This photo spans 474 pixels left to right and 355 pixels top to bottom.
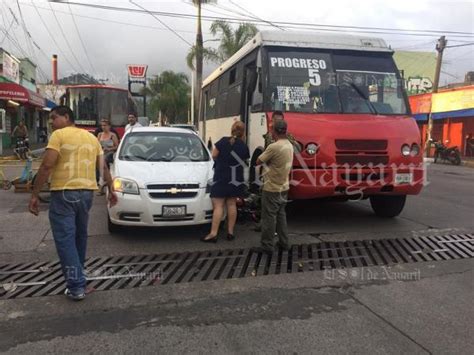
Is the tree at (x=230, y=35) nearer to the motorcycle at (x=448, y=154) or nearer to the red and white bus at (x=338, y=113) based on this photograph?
the motorcycle at (x=448, y=154)

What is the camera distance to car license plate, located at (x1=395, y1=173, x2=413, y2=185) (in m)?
6.93

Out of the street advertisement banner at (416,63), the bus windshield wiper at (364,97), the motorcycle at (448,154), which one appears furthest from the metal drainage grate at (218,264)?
the street advertisement banner at (416,63)

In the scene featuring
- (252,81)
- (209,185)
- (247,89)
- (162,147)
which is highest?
(252,81)

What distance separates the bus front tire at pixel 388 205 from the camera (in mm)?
7841

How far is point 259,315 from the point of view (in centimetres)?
406

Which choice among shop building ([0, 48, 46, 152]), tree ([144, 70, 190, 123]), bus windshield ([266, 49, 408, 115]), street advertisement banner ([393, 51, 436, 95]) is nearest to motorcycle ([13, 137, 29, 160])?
shop building ([0, 48, 46, 152])

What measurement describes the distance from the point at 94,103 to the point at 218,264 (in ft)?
52.4

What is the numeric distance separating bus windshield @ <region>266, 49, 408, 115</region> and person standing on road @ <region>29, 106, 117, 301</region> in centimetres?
358

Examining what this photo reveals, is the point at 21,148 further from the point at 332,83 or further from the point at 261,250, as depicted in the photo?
the point at 261,250

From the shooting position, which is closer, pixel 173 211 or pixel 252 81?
pixel 173 211

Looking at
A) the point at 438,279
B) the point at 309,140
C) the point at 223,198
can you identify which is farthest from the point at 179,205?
the point at 438,279

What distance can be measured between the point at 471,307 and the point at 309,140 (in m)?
3.21

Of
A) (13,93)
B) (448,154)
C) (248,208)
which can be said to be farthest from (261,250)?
(448,154)

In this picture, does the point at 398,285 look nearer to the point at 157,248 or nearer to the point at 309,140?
the point at 309,140
